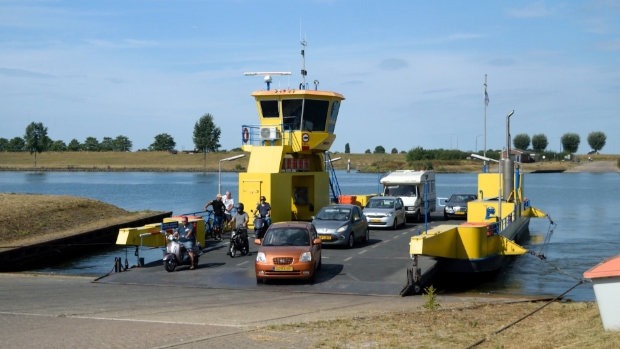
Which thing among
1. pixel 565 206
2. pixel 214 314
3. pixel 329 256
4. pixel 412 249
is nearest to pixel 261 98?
pixel 329 256

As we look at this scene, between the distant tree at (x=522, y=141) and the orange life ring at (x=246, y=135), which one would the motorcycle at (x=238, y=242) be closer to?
A: the orange life ring at (x=246, y=135)

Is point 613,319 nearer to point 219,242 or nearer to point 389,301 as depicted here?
point 389,301

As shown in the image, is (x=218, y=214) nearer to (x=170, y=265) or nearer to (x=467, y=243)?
(x=170, y=265)

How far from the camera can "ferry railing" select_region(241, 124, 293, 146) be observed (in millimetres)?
30923

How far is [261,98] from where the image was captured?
3178 cm

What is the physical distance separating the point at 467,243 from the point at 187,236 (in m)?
8.18

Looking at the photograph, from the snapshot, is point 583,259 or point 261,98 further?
point 261,98

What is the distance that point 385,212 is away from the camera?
99.4ft

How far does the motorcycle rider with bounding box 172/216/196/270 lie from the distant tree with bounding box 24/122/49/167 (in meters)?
146

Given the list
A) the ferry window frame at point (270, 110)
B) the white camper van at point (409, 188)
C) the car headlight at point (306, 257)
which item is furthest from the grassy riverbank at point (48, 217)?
the car headlight at point (306, 257)

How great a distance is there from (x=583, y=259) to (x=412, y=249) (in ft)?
51.2

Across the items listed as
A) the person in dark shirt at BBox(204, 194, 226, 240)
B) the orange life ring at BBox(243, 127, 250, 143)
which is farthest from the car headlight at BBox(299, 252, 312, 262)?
the orange life ring at BBox(243, 127, 250, 143)

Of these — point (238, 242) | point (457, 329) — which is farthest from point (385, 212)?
point (457, 329)

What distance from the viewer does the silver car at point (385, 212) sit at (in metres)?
30.1
